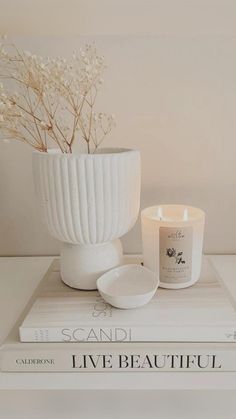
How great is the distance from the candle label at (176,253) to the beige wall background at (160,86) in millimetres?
221

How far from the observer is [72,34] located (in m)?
0.67

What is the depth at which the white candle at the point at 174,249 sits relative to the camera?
20.6 inches

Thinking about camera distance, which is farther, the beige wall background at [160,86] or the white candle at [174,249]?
the beige wall background at [160,86]

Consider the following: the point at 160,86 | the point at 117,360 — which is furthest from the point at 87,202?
the point at 160,86

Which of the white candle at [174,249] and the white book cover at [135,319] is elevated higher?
the white candle at [174,249]

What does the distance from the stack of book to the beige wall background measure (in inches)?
11.7

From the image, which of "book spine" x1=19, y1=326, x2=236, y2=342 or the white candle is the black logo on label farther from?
"book spine" x1=19, y1=326, x2=236, y2=342

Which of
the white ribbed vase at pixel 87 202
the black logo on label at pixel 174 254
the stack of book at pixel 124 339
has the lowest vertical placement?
the stack of book at pixel 124 339

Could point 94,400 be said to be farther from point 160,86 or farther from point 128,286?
point 160,86

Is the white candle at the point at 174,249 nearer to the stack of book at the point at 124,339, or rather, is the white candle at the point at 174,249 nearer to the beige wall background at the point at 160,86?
the stack of book at the point at 124,339

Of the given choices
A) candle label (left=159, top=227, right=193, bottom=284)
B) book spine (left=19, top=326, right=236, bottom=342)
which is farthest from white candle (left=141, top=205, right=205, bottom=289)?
book spine (left=19, top=326, right=236, bottom=342)

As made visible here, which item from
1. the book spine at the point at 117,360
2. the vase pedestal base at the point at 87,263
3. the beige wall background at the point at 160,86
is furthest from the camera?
→ the beige wall background at the point at 160,86

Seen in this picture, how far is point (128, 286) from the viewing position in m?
0.52

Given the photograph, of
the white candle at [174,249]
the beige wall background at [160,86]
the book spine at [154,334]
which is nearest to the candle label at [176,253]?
the white candle at [174,249]
